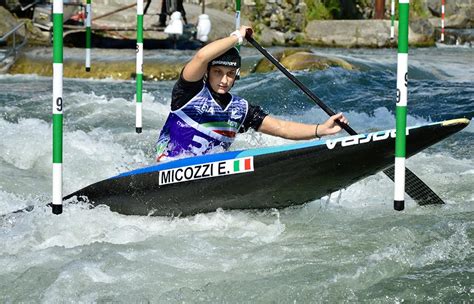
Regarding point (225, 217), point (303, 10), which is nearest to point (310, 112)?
point (225, 217)

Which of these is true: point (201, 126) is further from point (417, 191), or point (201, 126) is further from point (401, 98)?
point (417, 191)

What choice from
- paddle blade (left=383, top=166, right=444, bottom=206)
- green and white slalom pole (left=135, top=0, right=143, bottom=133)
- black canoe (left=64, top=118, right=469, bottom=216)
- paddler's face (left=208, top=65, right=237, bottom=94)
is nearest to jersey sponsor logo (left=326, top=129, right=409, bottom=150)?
black canoe (left=64, top=118, right=469, bottom=216)

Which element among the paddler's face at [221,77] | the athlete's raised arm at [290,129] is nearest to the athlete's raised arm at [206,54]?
the paddler's face at [221,77]

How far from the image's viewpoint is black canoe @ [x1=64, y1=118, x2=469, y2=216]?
454 cm

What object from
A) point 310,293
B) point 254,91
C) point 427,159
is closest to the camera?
point 310,293

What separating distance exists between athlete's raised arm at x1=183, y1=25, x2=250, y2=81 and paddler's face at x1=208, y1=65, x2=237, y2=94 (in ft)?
0.21

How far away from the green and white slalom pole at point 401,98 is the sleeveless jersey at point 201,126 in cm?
101

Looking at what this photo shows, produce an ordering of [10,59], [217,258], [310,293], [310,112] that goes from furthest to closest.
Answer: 1. [10,59]
2. [310,112]
3. [217,258]
4. [310,293]

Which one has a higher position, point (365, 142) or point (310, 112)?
point (365, 142)

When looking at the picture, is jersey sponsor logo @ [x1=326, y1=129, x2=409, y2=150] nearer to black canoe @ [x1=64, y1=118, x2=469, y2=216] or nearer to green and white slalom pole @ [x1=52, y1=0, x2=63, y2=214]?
black canoe @ [x1=64, y1=118, x2=469, y2=216]

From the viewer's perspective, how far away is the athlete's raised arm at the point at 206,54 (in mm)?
4625

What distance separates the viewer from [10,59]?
45.6 feet

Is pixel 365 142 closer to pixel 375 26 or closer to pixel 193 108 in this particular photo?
pixel 193 108

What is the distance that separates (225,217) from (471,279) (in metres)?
1.55
